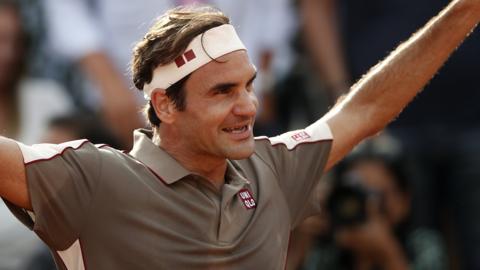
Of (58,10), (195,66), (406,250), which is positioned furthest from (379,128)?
(58,10)

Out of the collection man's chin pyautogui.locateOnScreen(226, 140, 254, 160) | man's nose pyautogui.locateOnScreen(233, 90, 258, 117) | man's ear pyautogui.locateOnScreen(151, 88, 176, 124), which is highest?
man's ear pyautogui.locateOnScreen(151, 88, 176, 124)

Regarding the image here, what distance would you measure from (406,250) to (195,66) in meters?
3.48

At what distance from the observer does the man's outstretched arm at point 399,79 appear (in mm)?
5141

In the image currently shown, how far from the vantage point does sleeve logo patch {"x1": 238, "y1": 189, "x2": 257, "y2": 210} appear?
478 centimetres

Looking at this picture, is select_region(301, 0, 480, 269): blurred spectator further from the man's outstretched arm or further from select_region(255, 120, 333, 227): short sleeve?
select_region(255, 120, 333, 227): short sleeve

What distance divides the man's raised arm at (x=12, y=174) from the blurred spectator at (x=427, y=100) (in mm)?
4504

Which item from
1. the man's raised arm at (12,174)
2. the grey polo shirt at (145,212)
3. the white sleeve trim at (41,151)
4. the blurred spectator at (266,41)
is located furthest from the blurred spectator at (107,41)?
the man's raised arm at (12,174)

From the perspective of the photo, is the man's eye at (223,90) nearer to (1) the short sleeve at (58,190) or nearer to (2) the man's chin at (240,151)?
(2) the man's chin at (240,151)

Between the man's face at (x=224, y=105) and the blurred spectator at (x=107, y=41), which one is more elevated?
the man's face at (x=224, y=105)

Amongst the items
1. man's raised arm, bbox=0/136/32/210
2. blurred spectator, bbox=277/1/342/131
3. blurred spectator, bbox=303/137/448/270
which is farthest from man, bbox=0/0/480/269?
blurred spectator, bbox=277/1/342/131

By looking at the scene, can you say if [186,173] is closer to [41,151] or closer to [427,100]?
[41,151]

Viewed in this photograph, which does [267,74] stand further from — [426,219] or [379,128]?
[379,128]

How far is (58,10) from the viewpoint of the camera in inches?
323

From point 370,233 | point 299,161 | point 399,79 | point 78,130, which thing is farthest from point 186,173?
point 78,130
